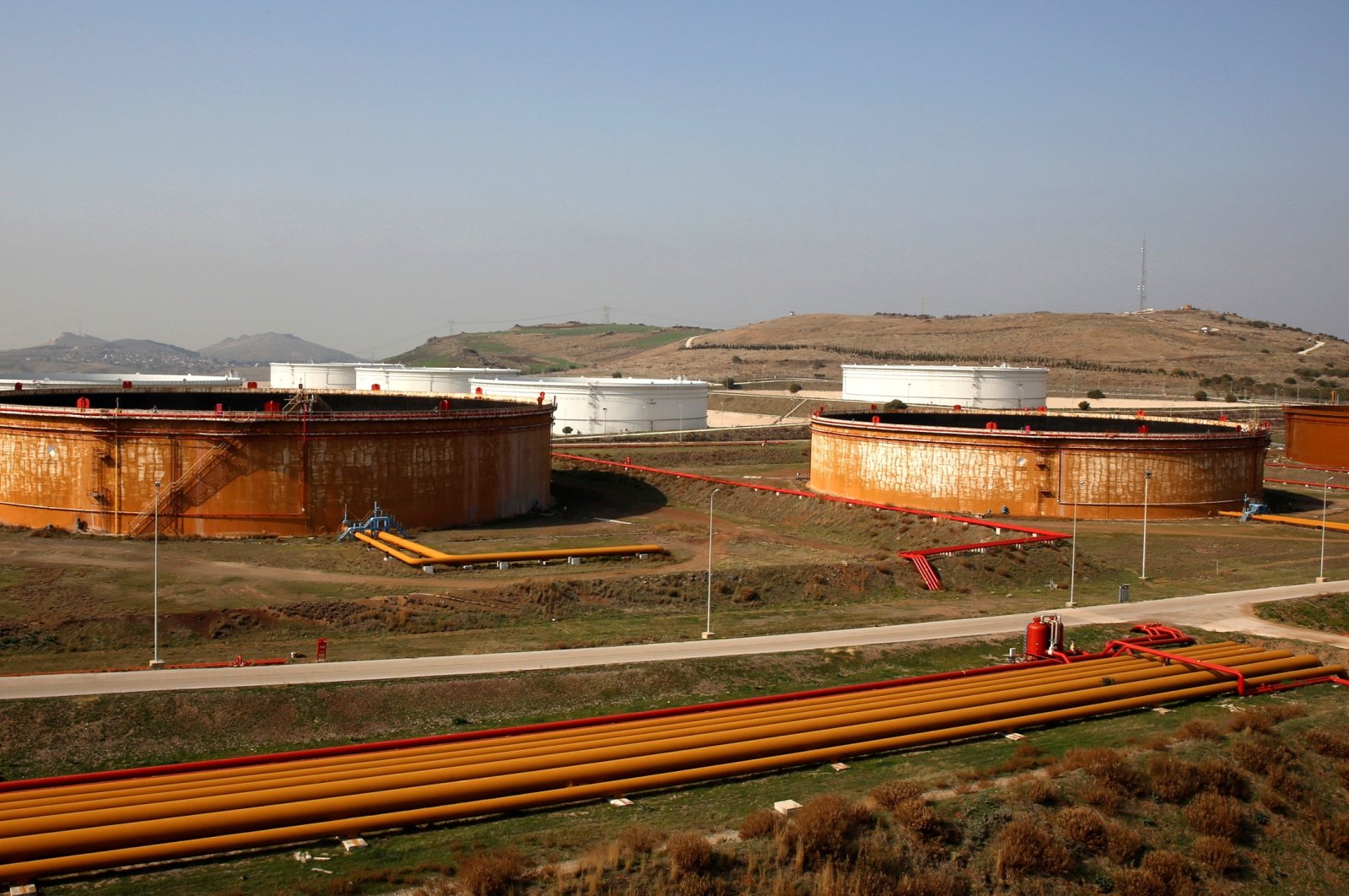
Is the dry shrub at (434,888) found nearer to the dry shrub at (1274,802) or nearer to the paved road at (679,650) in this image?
the paved road at (679,650)

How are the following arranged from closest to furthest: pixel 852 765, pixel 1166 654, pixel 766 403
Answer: pixel 852 765 < pixel 1166 654 < pixel 766 403

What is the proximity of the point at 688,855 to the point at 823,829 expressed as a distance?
6.06 ft

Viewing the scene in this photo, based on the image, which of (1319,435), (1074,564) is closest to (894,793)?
(1074,564)

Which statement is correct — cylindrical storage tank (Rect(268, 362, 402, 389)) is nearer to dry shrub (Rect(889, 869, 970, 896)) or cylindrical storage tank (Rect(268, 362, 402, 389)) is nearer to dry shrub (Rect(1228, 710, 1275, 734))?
dry shrub (Rect(1228, 710, 1275, 734))

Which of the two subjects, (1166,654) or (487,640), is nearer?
(1166,654)

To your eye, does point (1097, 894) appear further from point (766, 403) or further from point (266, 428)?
point (766, 403)

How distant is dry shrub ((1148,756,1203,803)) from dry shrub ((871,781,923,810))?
3752 millimetres

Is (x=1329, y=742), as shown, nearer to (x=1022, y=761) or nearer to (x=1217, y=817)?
(x=1217, y=817)

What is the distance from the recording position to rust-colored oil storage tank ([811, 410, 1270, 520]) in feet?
145

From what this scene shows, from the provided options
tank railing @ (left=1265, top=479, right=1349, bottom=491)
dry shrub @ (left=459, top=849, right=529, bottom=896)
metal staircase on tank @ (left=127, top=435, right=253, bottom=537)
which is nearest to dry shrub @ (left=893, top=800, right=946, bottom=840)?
dry shrub @ (left=459, top=849, right=529, bottom=896)

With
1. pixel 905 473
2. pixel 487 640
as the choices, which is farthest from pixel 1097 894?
pixel 905 473

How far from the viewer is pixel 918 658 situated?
953 inches

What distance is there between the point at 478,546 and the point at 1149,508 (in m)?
26.5

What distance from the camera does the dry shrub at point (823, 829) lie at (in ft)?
45.6
